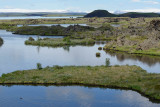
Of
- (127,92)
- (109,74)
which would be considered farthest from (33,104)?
(109,74)

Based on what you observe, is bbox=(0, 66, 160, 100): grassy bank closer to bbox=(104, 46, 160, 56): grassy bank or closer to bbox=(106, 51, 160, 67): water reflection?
bbox=(106, 51, 160, 67): water reflection

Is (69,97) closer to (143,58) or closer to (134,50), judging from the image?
(143,58)

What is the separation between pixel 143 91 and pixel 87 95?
1488 centimetres

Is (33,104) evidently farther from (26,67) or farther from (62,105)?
(26,67)

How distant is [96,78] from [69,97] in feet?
51.3

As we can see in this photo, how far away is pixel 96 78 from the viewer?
7406 centimetres

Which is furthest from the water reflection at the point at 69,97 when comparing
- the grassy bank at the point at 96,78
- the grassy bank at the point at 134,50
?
the grassy bank at the point at 134,50

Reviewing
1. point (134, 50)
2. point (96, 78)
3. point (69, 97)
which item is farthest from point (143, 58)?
point (69, 97)

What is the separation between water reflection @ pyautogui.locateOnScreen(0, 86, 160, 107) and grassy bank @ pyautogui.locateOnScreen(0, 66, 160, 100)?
287 cm

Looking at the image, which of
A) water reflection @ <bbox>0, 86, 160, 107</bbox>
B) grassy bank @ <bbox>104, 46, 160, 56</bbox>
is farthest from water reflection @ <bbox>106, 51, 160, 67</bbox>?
water reflection @ <bbox>0, 86, 160, 107</bbox>

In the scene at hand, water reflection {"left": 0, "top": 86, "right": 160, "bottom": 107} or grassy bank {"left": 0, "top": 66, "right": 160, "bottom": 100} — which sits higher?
grassy bank {"left": 0, "top": 66, "right": 160, "bottom": 100}

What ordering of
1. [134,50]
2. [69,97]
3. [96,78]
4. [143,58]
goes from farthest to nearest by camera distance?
[134,50]
[143,58]
[96,78]
[69,97]

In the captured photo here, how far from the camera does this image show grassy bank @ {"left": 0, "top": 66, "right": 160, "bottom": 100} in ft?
219

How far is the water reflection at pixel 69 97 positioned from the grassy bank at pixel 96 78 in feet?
9.42
